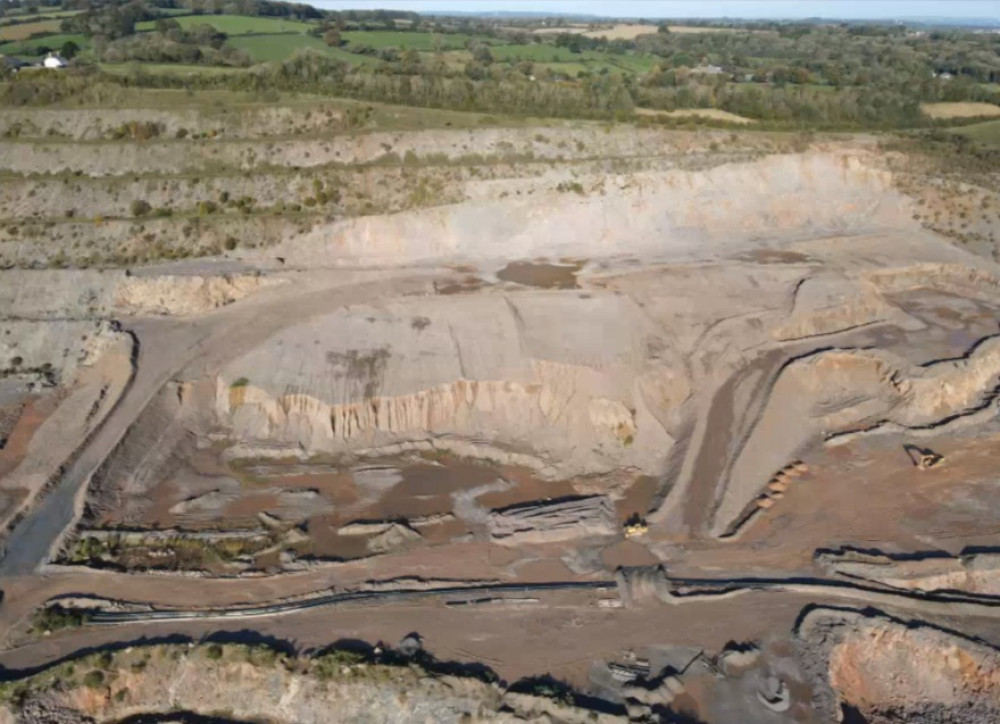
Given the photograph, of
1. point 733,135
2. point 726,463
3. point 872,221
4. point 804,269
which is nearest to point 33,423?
point 726,463

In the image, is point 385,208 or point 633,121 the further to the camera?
point 633,121

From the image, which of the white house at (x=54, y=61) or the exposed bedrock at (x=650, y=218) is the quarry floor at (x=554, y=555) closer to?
the exposed bedrock at (x=650, y=218)

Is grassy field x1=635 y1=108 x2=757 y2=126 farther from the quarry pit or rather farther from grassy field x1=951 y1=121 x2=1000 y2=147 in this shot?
grassy field x1=951 y1=121 x2=1000 y2=147

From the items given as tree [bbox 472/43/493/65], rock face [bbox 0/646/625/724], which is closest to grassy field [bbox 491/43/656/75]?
tree [bbox 472/43/493/65]

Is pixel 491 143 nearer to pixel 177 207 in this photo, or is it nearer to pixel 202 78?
pixel 177 207

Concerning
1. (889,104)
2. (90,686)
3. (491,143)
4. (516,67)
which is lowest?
(90,686)

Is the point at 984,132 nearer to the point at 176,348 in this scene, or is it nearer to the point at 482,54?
the point at 482,54
